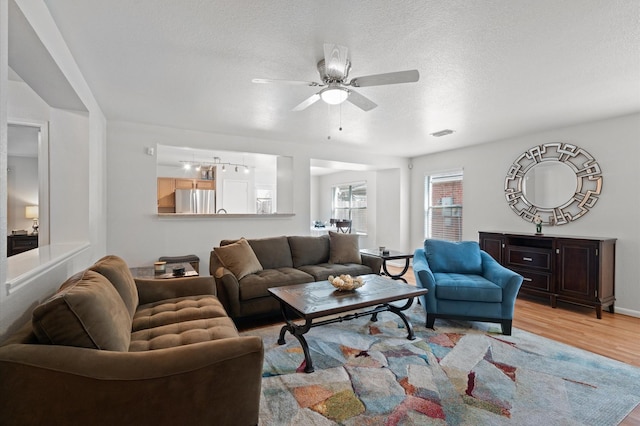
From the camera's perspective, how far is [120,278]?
201 cm

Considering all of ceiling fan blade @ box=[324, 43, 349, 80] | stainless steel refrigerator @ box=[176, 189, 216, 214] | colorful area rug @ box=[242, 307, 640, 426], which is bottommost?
colorful area rug @ box=[242, 307, 640, 426]

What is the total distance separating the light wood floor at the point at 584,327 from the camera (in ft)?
Result: 9.00

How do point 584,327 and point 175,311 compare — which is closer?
point 175,311

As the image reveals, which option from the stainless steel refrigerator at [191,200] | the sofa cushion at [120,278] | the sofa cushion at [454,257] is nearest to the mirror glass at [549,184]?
the sofa cushion at [454,257]

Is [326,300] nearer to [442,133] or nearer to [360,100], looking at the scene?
[360,100]

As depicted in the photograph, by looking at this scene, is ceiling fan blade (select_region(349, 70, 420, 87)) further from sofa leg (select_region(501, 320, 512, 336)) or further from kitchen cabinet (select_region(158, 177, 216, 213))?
kitchen cabinet (select_region(158, 177, 216, 213))

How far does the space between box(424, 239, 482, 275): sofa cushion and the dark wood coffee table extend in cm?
86

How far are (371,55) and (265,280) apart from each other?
2.43m

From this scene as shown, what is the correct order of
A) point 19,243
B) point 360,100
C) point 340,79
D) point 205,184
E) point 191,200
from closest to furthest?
point 340,79 → point 360,100 → point 19,243 → point 191,200 → point 205,184

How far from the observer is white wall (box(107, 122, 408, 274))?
4012 mm

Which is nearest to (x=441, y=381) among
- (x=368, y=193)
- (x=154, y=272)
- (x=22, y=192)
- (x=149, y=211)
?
(x=154, y=272)

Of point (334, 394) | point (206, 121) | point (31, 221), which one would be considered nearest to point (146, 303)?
point (334, 394)

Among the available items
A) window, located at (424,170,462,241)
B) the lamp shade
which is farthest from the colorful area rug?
the lamp shade

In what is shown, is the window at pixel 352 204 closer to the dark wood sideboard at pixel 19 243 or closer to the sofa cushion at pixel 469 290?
the sofa cushion at pixel 469 290
